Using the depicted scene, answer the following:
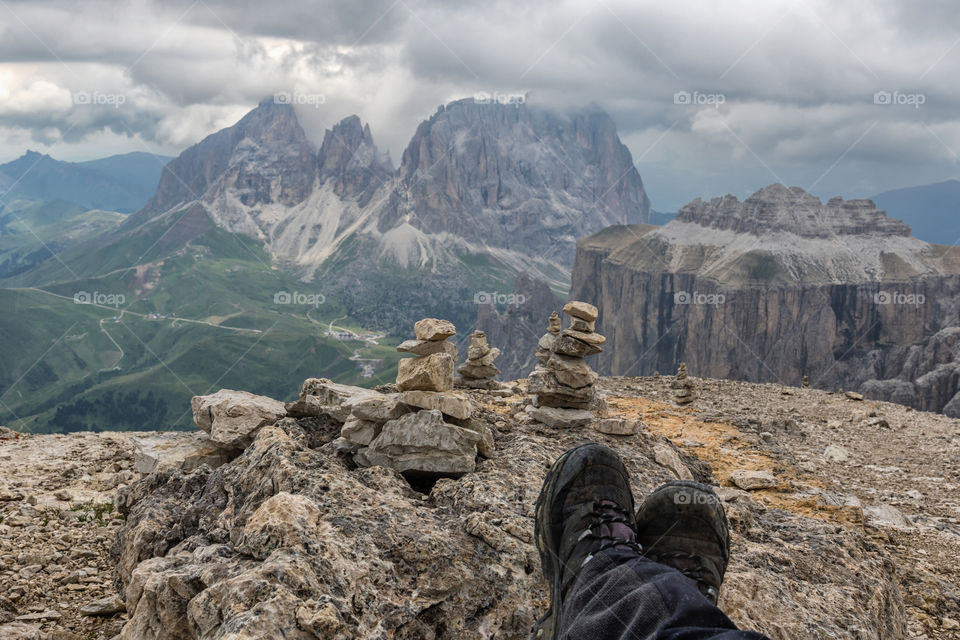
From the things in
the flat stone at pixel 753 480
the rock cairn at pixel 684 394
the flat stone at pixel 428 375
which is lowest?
the flat stone at pixel 753 480

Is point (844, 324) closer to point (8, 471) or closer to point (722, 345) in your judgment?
point (722, 345)

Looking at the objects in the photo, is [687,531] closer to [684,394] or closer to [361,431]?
[361,431]

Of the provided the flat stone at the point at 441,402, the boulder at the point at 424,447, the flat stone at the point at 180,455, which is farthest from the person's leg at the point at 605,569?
the flat stone at the point at 180,455

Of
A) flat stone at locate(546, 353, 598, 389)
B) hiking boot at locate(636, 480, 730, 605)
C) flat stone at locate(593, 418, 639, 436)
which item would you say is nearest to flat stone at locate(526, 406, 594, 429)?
flat stone at locate(546, 353, 598, 389)

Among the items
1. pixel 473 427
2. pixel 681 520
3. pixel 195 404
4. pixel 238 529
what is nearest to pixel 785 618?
pixel 681 520

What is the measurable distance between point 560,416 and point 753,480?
15.9 ft

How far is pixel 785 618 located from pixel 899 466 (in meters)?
15.2

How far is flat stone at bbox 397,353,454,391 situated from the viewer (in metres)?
10.9

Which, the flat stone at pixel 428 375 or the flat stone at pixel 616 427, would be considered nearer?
the flat stone at pixel 428 375

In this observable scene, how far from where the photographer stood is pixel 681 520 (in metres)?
7.41

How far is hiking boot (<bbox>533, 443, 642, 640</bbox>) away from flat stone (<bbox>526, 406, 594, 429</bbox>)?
8.01 metres

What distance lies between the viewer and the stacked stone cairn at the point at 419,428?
371 inches

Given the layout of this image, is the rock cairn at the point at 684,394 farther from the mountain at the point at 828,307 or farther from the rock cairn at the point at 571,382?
the mountain at the point at 828,307

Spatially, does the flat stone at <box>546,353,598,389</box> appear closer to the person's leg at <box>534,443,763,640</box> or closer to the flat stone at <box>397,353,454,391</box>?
the flat stone at <box>397,353,454,391</box>
